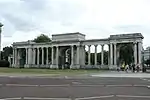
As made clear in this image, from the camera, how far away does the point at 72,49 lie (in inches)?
3991

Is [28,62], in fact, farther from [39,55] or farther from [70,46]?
[70,46]

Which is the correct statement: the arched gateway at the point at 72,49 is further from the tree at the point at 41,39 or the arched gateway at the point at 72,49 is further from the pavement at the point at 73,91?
the pavement at the point at 73,91

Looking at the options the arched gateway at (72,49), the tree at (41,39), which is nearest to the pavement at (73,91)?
the arched gateway at (72,49)

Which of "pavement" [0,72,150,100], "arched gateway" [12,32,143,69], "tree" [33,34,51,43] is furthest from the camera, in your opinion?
"tree" [33,34,51,43]

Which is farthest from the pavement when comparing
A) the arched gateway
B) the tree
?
the tree

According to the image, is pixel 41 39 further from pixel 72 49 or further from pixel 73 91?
pixel 73 91

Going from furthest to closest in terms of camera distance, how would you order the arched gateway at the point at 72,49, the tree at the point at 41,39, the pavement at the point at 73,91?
1. the tree at the point at 41,39
2. the arched gateway at the point at 72,49
3. the pavement at the point at 73,91

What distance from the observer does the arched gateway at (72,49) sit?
3484 inches

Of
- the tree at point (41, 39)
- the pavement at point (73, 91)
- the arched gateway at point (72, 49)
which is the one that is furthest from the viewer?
the tree at point (41, 39)

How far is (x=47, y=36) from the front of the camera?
136125 millimetres

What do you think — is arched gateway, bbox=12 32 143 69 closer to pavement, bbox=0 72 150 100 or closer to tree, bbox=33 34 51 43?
tree, bbox=33 34 51 43

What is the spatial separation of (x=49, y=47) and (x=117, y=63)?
30.1m

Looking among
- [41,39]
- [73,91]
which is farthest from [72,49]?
[73,91]

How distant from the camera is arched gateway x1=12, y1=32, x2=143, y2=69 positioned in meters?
88.5
